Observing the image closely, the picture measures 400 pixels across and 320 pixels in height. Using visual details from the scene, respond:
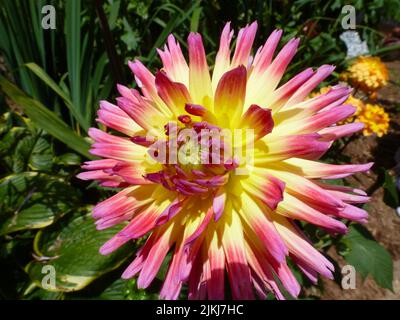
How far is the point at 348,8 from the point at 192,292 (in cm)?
188

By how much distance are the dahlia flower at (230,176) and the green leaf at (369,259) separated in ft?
2.35

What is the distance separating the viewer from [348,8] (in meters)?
2.03

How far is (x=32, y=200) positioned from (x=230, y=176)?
1204 millimetres

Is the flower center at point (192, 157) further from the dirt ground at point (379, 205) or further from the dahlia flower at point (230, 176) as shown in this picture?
the dirt ground at point (379, 205)

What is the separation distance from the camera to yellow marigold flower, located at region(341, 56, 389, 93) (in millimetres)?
2012

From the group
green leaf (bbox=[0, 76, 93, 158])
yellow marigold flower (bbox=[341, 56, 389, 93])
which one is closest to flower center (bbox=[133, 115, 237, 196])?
green leaf (bbox=[0, 76, 93, 158])

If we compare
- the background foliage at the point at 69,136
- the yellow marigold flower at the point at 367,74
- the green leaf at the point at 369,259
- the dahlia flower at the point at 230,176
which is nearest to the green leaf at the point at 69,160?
the background foliage at the point at 69,136

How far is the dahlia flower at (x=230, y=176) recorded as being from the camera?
791 mm

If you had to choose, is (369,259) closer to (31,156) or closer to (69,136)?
(69,136)

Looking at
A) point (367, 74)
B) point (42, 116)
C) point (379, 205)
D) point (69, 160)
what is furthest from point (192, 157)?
point (379, 205)

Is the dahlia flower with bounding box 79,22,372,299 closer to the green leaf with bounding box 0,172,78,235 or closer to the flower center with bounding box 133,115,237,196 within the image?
the flower center with bounding box 133,115,237,196
